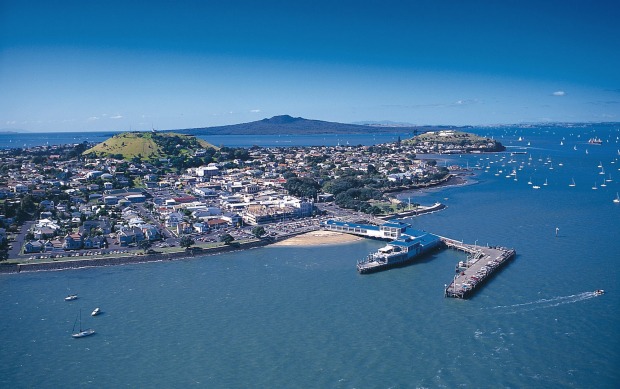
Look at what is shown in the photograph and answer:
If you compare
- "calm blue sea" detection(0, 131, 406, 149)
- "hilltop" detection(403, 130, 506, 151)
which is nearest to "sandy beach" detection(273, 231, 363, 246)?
"hilltop" detection(403, 130, 506, 151)

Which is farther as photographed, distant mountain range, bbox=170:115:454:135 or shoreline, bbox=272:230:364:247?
distant mountain range, bbox=170:115:454:135

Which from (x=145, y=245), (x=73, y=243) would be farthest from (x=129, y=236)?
(x=73, y=243)

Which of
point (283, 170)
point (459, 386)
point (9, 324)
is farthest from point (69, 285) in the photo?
point (283, 170)

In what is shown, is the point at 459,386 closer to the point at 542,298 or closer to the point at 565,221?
the point at 542,298

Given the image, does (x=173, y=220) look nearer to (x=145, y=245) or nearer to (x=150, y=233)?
(x=150, y=233)

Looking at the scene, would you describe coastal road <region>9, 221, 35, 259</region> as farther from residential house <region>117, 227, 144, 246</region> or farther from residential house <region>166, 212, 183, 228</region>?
residential house <region>166, 212, 183, 228</region>

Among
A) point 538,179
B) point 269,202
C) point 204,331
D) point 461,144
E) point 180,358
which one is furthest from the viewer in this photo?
point 461,144

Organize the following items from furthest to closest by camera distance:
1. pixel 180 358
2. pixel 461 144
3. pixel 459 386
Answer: pixel 461 144 → pixel 180 358 → pixel 459 386
